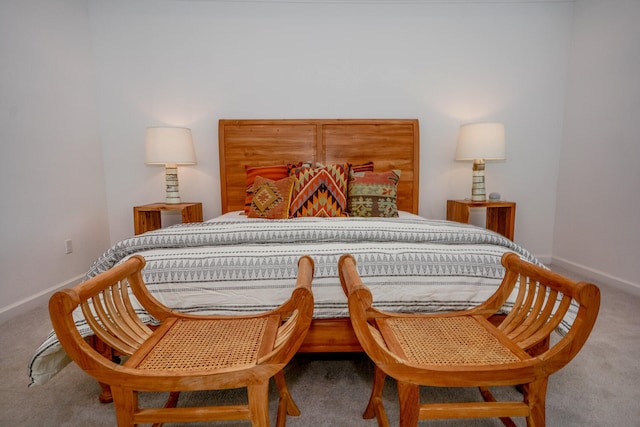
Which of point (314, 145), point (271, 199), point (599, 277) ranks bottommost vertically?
point (599, 277)

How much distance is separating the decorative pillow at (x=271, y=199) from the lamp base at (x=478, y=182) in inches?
66.2

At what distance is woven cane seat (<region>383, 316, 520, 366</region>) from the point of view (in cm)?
96

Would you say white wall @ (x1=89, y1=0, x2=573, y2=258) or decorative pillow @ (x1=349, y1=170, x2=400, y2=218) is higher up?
white wall @ (x1=89, y1=0, x2=573, y2=258)

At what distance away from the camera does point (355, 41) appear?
3209mm

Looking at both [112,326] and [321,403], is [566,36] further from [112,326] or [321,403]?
[112,326]

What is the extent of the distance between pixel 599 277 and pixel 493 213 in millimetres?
965

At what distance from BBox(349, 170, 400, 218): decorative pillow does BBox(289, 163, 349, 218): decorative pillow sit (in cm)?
8

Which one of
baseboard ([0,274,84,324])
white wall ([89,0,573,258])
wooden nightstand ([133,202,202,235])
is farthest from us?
white wall ([89,0,573,258])

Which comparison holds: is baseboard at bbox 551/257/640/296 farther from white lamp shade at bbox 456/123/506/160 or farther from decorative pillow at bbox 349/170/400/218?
decorative pillow at bbox 349/170/400/218

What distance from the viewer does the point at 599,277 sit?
286cm

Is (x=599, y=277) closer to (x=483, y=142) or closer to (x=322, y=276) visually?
(x=483, y=142)

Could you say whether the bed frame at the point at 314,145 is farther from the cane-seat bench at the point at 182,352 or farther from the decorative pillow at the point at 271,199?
the cane-seat bench at the point at 182,352

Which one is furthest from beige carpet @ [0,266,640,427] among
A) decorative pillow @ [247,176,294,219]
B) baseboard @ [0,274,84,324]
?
decorative pillow @ [247,176,294,219]

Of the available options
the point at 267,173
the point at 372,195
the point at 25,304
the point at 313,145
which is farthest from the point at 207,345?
the point at 313,145
